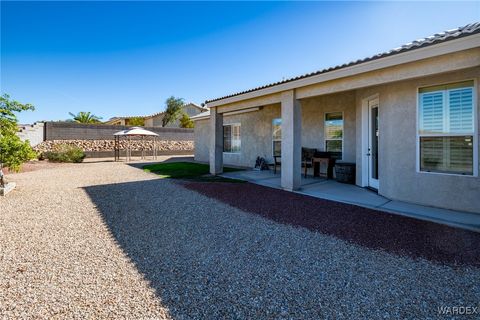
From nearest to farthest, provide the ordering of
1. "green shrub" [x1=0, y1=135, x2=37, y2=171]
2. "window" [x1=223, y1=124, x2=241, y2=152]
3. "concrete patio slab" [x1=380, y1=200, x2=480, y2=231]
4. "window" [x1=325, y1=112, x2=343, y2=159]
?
"concrete patio slab" [x1=380, y1=200, x2=480, y2=231], "green shrub" [x1=0, y1=135, x2=37, y2=171], "window" [x1=325, y1=112, x2=343, y2=159], "window" [x1=223, y1=124, x2=241, y2=152]

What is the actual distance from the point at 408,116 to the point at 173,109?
121 ft

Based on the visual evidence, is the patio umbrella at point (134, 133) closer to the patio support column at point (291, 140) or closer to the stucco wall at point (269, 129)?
the stucco wall at point (269, 129)

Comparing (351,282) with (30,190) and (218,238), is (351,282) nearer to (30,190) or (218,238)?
(218,238)

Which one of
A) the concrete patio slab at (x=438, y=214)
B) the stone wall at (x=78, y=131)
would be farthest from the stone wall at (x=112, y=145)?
the concrete patio slab at (x=438, y=214)

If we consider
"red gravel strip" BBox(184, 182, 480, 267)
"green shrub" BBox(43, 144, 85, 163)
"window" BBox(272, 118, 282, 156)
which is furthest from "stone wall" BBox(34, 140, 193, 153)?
"red gravel strip" BBox(184, 182, 480, 267)

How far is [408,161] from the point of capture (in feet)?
21.7

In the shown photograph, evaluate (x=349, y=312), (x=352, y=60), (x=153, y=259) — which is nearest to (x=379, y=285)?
(x=349, y=312)

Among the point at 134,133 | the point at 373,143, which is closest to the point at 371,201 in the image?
the point at 373,143

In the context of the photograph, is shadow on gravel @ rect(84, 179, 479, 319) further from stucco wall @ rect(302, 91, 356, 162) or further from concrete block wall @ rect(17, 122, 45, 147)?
concrete block wall @ rect(17, 122, 45, 147)

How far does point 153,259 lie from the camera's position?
3754mm

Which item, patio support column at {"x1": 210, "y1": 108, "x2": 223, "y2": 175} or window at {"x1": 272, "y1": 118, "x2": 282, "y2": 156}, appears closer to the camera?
patio support column at {"x1": 210, "y1": 108, "x2": 223, "y2": 175}

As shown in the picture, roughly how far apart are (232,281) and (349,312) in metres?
1.36

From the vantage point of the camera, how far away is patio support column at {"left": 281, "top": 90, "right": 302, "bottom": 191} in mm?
8328

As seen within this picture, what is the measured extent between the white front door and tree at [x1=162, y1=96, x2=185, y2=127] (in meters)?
34.8
